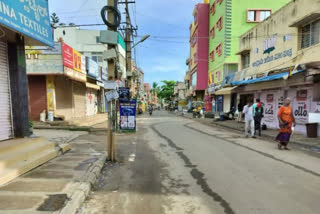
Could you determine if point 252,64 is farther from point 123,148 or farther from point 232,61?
point 123,148

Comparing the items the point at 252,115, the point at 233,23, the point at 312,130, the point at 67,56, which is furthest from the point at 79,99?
the point at 233,23

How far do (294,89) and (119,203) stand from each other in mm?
12417

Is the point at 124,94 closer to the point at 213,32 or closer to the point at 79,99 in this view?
the point at 79,99

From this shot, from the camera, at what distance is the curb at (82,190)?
10.5 feet

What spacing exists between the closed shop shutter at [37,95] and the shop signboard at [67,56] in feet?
6.17

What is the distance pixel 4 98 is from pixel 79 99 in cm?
1088

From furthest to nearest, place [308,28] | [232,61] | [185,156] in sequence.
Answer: [232,61] → [308,28] → [185,156]

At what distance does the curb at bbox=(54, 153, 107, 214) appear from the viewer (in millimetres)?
3202

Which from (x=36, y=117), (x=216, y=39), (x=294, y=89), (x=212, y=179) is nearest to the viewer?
A: (x=212, y=179)

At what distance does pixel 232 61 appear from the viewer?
23484mm

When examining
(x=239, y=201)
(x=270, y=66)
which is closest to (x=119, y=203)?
(x=239, y=201)


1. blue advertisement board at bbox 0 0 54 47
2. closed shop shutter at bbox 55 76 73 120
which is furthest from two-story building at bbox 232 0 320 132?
closed shop shutter at bbox 55 76 73 120

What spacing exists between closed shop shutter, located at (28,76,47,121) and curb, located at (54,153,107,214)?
1013cm

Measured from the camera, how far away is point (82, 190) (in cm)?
379
